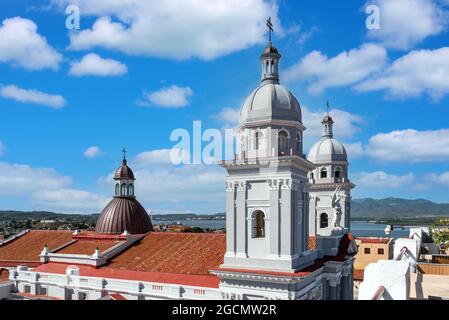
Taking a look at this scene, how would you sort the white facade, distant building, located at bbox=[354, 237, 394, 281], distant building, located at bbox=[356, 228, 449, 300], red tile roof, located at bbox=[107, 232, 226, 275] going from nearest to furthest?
distant building, located at bbox=[356, 228, 449, 300] → red tile roof, located at bbox=[107, 232, 226, 275] → the white facade → distant building, located at bbox=[354, 237, 394, 281]

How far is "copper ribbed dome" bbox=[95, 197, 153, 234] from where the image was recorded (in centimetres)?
3522

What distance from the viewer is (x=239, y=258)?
2161 cm

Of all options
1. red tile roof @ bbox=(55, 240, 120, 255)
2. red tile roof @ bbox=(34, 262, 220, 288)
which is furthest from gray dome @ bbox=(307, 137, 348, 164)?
red tile roof @ bbox=(55, 240, 120, 255)

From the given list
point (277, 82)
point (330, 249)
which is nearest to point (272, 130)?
point (277, 82)

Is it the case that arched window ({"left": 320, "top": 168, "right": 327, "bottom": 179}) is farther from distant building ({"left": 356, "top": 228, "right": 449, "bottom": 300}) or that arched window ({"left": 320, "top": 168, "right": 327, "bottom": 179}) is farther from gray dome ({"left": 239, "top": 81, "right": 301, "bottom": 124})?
gray dome ({"left": 239, "top": 81, "right": 301, "bottom": 124})

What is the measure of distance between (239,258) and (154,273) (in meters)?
7.63

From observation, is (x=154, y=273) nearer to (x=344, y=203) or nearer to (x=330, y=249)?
(x=330, y=249)

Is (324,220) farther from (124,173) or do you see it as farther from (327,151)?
(124,173)

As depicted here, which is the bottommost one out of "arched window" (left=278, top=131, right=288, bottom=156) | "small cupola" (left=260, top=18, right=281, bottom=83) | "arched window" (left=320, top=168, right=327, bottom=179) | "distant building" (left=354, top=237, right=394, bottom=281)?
"distant building" (left=354, top=237, right=394, bottom=281)

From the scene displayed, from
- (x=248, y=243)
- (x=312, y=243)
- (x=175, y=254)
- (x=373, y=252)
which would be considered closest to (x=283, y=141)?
(x=248, y=243)

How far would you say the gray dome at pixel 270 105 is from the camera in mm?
22250

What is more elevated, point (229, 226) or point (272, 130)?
point (272, 130)

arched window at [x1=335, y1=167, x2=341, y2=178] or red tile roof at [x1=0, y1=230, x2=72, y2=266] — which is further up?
arched window at [x1=335, y1=167, x2=341, y2=178]

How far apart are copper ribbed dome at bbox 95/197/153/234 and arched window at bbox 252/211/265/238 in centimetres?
1697
